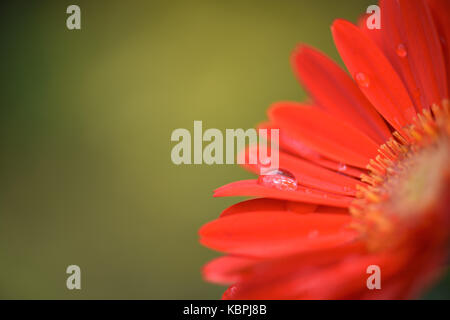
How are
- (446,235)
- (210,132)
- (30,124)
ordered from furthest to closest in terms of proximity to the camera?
(30,124)
(210,132)
(446,235)

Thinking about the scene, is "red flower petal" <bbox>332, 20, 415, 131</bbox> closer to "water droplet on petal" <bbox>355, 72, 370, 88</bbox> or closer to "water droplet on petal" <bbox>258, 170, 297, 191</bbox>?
"water droplet on petal" <bbox>355, 72, 370, 88</bbox>

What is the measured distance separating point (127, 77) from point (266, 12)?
28 cm

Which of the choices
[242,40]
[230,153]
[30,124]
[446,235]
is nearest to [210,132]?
[230,153]

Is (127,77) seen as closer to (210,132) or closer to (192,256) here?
(210,132)

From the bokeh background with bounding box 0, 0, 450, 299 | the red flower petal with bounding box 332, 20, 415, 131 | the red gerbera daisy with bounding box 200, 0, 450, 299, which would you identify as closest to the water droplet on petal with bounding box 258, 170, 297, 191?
the red gerbera daisy with bounding box 200, 0, 450, 299

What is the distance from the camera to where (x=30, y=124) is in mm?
811

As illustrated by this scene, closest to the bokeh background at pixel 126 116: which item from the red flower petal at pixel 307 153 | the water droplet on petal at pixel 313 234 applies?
the red flower petal at pixel 307 153

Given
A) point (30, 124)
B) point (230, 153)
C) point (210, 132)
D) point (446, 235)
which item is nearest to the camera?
point (446, 235)

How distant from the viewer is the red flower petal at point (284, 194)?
37 centimetres

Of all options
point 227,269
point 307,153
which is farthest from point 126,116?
point 227,269

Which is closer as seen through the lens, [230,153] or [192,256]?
[230,153]

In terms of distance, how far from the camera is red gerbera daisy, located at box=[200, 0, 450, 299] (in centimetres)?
29

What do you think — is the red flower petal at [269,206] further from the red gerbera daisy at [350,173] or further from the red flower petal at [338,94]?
the red flower petal at [338,94]

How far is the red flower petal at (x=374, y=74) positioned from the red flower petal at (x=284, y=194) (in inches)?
4.1
